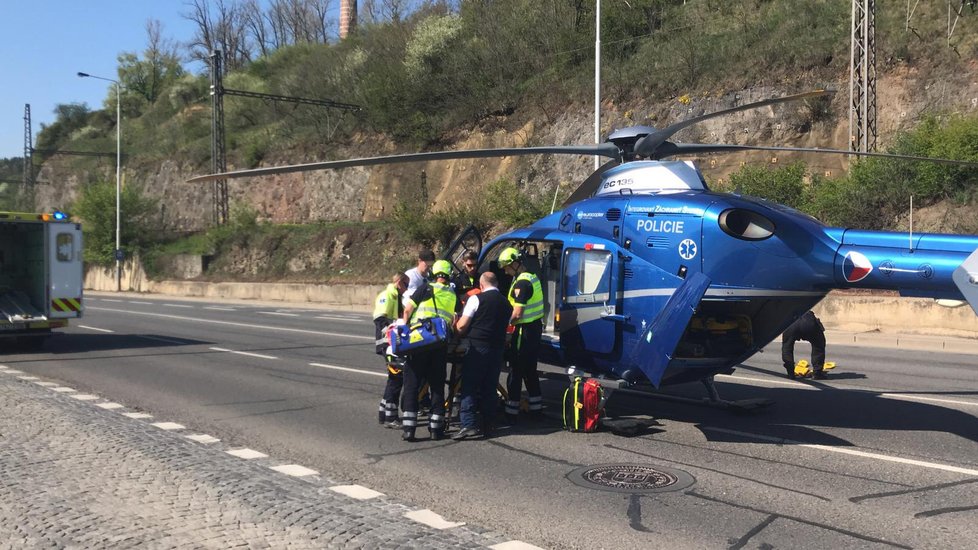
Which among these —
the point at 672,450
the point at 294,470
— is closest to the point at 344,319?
the point at 294,470

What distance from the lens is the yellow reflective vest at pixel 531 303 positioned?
30.2 feet

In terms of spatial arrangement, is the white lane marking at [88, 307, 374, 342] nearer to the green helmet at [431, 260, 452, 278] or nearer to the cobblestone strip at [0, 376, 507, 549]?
the green helmet at [431, 260, 452, 278]

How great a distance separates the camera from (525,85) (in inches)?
1721

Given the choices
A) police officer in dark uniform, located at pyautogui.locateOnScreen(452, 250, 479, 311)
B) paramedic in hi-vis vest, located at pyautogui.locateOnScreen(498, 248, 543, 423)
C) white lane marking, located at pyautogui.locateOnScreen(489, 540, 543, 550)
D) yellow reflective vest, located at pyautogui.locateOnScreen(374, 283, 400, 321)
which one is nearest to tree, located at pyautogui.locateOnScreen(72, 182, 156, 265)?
police officer in dark uniform, located at pyautogui.locateOnScreen(452, 250, 479, 311)

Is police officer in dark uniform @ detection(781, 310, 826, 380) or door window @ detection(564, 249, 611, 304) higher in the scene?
door window @ detection(564, 249, 611, 304)

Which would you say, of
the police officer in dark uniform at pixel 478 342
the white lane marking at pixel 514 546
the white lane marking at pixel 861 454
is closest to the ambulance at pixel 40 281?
the police officer in dark uniform at pixel 478 342

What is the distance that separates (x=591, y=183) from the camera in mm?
10234

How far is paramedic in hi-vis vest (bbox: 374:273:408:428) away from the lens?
29.6 feet

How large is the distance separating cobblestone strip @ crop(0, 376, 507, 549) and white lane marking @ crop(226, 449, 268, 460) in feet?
0.37

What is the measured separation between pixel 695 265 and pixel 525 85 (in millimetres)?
36513

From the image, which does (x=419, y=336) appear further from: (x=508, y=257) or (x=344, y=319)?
(x=344, y=319)

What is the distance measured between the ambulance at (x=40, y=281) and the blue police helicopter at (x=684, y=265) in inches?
371

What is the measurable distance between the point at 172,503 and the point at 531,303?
13.8 ft

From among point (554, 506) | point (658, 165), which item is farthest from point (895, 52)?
point (554, 506)
